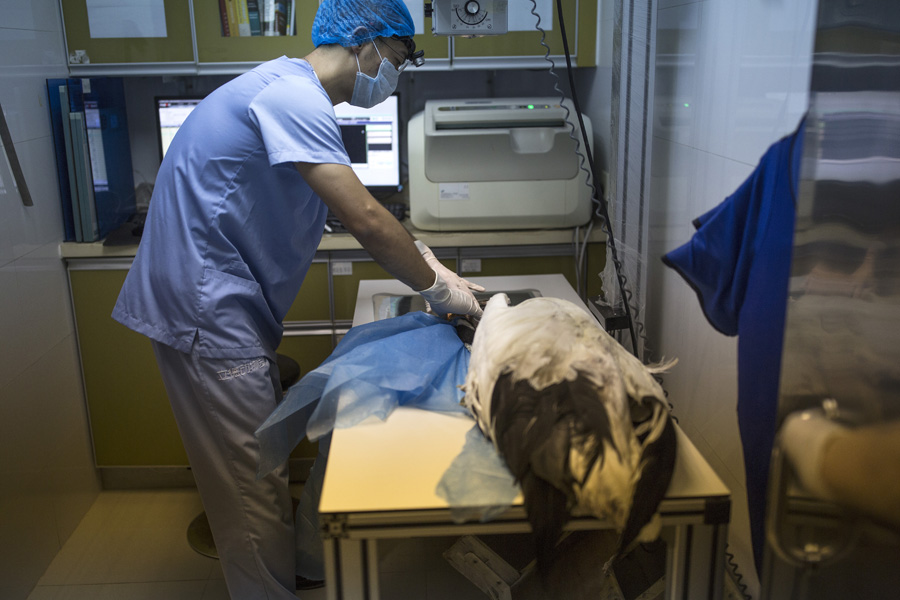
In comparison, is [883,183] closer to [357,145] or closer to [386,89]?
[386,89]

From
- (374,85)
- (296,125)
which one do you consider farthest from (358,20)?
(296,125)

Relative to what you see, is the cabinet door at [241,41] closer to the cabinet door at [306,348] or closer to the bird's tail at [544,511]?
the cabinet door at [306,348]

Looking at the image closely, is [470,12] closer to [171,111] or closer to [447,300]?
[447,300]

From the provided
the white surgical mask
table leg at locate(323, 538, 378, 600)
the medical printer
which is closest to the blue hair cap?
the white surgical mask

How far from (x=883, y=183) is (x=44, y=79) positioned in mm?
2279

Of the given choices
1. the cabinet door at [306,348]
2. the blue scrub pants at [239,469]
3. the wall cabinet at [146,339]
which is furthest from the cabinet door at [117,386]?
the blue scrub pants at [239,469]

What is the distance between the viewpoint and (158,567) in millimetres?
2182

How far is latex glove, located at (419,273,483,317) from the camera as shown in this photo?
1523 millimetres

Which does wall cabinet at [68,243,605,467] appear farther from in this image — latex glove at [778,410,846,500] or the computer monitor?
latex glove at [778,410,846,500]

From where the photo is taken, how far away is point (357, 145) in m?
2.58

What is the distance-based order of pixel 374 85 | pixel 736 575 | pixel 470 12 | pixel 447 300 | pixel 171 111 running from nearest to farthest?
1. pixel 736 575
2. pixel 447 300
3. pixel 374 85
4. pixel 470 12
5. pixel 171 111

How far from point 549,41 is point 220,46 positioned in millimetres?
1022

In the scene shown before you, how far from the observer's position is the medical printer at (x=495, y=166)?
231cm

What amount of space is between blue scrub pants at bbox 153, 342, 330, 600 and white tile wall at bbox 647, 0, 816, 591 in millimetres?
745
